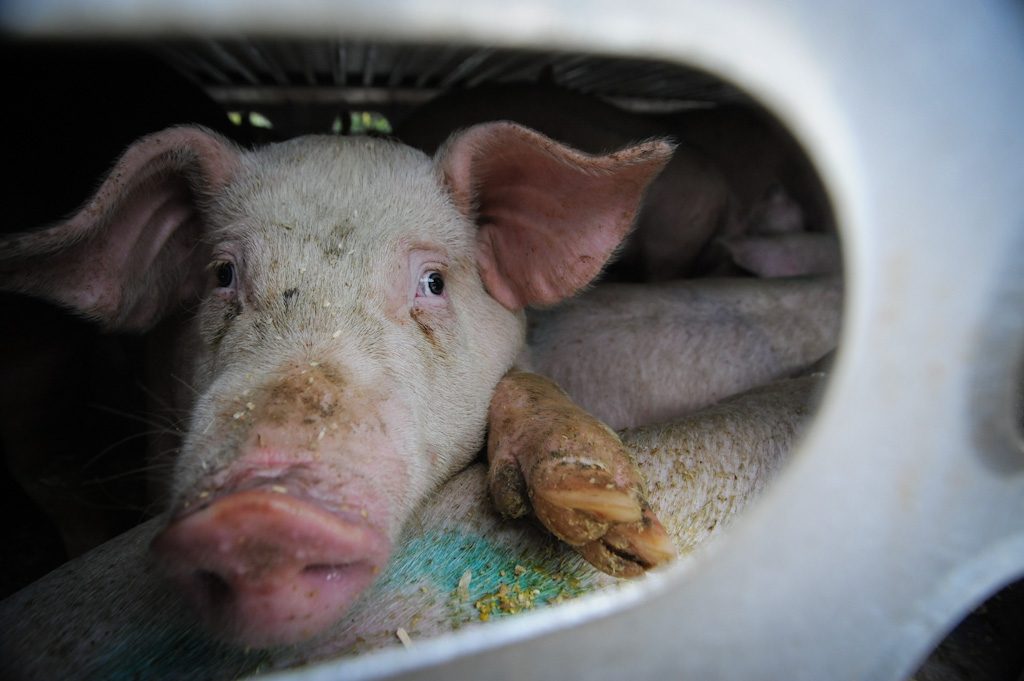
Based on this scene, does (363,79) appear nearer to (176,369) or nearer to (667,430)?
(176,369)

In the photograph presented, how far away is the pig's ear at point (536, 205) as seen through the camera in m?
1.60

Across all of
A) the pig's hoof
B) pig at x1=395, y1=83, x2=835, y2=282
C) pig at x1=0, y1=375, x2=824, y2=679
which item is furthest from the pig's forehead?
pig at x1=395, y1=83, x2=835, y2=282

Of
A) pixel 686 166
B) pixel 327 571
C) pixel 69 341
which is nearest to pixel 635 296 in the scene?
pixel 686 166

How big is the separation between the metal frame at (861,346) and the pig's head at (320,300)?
11.5 inches

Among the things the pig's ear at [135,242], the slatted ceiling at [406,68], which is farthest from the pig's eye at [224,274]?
the slatted ceiling at [406,68]

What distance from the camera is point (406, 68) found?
3996mm

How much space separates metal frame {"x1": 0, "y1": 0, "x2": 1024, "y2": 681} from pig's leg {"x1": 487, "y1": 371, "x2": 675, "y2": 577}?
0.89ft

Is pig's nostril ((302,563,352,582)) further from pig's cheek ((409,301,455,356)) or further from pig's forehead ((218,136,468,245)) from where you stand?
pig's forehead ((218,136,468,245))

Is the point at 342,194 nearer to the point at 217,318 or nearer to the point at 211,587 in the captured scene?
the point at 217,318

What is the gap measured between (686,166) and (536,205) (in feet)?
6.58

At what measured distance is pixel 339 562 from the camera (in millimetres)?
1072

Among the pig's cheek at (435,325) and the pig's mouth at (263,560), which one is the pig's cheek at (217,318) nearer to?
the pig's cheek at (435,325)

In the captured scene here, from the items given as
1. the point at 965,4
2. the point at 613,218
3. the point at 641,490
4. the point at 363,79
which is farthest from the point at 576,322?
the point at 363,79

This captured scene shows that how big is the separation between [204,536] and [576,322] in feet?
5.65
